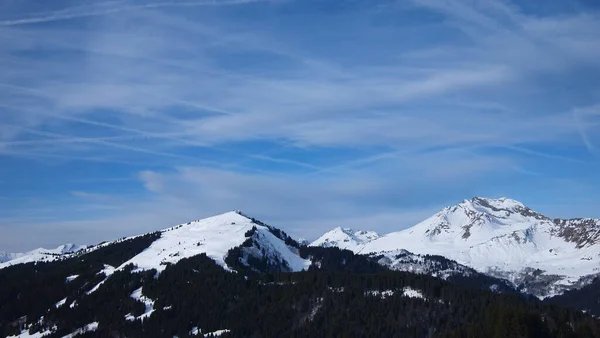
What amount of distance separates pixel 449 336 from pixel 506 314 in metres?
24.9

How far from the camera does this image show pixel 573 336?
185 metres

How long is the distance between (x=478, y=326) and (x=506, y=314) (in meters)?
23.3

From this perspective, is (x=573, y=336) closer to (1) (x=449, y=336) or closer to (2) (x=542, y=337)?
(2) (x=542, y=337)

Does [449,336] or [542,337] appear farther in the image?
[449,336]

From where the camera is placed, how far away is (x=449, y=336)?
19700 cm

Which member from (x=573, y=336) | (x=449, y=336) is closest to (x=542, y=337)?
(x=573, y=336)

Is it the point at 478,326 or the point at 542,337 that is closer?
the point at 542,337

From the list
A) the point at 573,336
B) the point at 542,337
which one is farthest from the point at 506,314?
the point at 573,336

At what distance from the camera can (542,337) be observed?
179 meters

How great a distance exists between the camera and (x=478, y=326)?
199250 millimetres

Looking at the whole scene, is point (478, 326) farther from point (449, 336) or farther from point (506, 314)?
point (506, 314)

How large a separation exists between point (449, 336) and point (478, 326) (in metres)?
9.96

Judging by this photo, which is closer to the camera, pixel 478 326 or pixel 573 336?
Answer: pixel 573 336

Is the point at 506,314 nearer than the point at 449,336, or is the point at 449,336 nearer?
the point at 506,314
